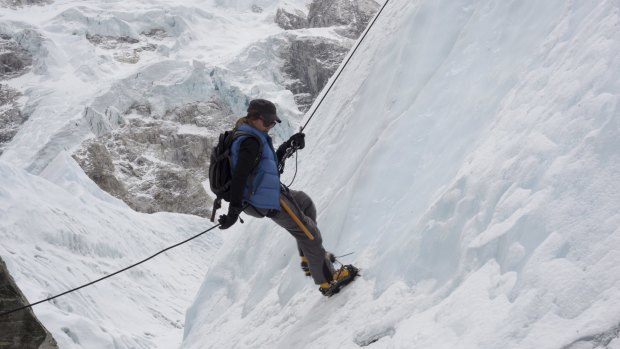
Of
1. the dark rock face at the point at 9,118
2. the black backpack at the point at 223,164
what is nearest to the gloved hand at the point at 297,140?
the black backpack at the point at 223,164

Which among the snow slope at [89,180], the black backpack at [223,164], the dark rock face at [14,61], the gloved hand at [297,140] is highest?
the gloved hand at [297,140]

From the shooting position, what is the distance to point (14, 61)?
70.1 meters

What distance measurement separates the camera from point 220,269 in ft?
20.2

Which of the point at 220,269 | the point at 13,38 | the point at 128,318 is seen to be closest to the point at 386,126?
the point at 220,269

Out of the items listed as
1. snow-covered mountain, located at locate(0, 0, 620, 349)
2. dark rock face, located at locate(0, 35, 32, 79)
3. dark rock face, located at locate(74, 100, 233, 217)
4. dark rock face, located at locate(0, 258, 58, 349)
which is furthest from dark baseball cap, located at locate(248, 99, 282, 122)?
dark rock face, located at locate(0, 35, 32, 79)

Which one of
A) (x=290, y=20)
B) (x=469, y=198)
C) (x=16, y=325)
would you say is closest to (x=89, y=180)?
(x=16, y=325)

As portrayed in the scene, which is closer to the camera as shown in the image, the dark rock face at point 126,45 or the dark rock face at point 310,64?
the dark rock face at point 310,64

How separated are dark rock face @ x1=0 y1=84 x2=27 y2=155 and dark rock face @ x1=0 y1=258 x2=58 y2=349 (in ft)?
197

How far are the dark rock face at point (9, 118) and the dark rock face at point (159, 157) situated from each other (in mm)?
10149

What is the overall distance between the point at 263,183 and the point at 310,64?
7063cm

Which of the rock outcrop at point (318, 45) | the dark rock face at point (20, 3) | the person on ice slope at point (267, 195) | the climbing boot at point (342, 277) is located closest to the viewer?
the person on ice slope at point (267, 195)

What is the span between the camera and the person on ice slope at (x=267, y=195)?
10.8 ft

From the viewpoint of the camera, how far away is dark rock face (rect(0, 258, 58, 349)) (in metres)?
5.45

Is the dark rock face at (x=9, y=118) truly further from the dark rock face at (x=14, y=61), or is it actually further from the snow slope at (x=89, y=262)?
the snow slope at (x=89, y=262)
